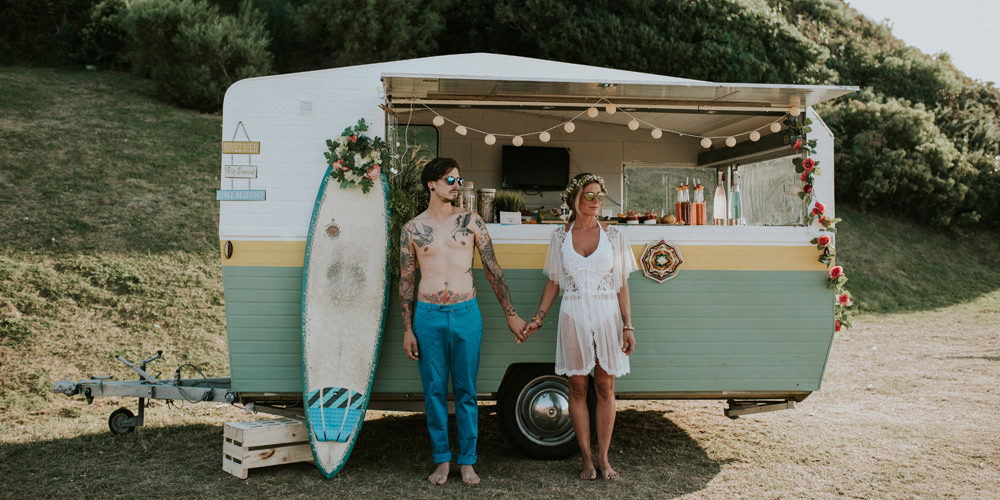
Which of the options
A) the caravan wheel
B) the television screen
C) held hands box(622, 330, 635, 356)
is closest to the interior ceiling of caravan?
held hands box(622, 330, 635, 356)

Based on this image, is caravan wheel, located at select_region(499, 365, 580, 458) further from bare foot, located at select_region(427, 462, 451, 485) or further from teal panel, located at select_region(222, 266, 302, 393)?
teal panel, located at select_region(222, 266, 302, 393)

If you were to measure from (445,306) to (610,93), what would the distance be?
1823 mm

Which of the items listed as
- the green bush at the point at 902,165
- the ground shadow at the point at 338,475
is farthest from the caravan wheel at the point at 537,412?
the green bush at the point at 902,165

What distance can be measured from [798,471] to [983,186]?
1508 cm

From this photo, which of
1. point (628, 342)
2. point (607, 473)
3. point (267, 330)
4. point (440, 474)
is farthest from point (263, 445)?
point (628, 342)

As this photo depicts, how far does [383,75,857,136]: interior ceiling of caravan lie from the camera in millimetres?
4648

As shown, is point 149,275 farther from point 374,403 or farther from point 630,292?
point 630,292

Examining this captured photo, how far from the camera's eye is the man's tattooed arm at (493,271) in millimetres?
4512

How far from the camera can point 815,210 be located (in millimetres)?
4973

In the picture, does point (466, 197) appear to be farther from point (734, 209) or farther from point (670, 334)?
point (734, 209)

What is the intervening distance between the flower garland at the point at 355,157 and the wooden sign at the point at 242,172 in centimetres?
48

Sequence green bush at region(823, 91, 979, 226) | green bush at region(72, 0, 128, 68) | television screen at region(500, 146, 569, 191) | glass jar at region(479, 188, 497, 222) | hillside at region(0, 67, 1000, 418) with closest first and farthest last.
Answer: glass jar at region(479, 188, 497, 222) → television screen at region(500, 146, 569, 191) → hillside at region(0, 67, 1000, 418) → green bush at region(823, 91, 979, 226) → green bush at region(72, 0, 128, 68)

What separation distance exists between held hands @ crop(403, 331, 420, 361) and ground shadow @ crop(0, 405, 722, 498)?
0.81 m

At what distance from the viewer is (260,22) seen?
1848 centimetres
